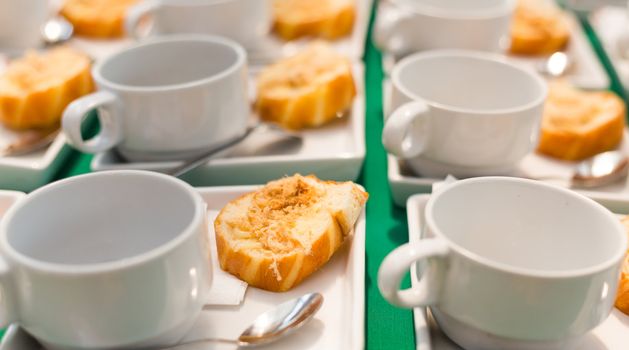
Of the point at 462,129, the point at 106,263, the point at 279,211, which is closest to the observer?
the point at 106,263

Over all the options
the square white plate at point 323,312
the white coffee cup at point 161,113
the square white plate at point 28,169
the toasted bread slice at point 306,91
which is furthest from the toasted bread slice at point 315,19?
the square white plate at point 323,312

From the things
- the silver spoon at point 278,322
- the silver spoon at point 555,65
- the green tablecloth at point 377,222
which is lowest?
the green tablecloth at point 377,222

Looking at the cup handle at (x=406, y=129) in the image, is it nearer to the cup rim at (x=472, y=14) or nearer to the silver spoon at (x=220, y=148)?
the silver spoon at (x=220, y=148)

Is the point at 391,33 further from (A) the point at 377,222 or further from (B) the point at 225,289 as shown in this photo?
(B) the point at 225,289

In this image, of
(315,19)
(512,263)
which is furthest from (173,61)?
(512,263)

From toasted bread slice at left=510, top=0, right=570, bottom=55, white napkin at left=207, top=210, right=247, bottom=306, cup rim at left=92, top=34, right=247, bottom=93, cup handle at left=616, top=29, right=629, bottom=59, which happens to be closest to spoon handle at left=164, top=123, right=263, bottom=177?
cup rim at left=92, top=34, right=247, bottom=93

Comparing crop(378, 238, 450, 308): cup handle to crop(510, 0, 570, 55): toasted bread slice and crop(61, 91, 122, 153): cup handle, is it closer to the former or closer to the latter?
crop(61, 91, 122, 153): cup handle
